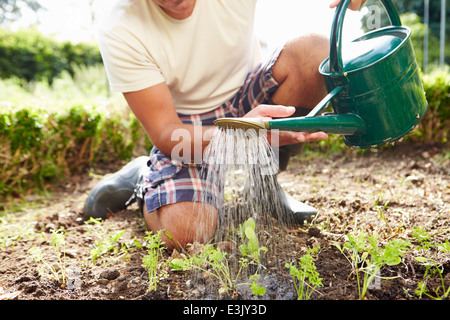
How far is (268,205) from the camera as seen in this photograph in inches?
87.0

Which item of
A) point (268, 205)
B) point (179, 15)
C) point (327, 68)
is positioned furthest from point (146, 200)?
point (327, 68)

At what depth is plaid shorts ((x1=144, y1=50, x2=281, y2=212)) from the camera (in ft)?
6.57

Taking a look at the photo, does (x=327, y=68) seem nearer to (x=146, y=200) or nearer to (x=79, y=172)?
(x=146, y=200)

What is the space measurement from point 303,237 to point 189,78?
3.51ft

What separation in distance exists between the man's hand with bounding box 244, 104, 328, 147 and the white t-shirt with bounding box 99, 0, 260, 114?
0.59m

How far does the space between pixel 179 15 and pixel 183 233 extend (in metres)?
1.16

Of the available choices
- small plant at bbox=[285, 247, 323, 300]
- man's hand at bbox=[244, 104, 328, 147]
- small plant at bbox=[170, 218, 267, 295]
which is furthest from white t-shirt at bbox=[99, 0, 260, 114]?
small plant at bbox=[285, 247, 323, 300]

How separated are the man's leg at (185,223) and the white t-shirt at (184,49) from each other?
1.95 ft

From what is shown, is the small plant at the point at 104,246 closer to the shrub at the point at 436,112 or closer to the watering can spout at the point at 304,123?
the watering can spout at the point at 304,123

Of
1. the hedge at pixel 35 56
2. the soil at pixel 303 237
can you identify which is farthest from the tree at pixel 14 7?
the soil at pixel 303 237

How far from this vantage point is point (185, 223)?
75.0 inches

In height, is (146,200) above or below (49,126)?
below

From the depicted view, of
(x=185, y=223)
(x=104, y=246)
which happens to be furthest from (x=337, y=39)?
(x=104, y=246)
